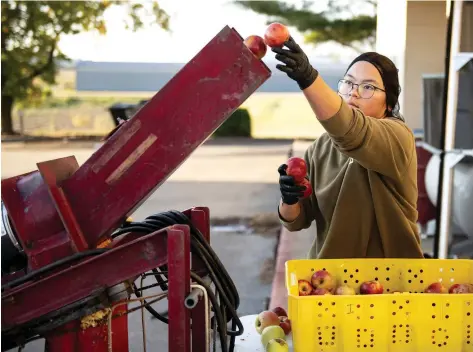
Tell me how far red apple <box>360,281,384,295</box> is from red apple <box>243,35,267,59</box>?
989 millimetres

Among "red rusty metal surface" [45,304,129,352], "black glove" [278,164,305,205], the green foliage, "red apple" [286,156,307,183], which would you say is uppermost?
"red apple" [286,156,307,183]

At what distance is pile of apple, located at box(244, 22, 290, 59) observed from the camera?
5.88ft

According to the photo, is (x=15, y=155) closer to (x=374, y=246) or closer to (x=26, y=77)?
(x=26, y=77)

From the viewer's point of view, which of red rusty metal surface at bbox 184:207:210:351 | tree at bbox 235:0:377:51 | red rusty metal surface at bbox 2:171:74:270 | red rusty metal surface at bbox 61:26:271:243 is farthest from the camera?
tree at bbox 235:0:377:51

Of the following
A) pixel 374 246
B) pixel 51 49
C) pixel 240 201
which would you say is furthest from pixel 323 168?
pixel 51 49

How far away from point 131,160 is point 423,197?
6.11 metres

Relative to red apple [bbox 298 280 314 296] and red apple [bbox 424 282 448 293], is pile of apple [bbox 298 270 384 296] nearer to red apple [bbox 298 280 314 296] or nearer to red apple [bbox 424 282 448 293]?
red apple [bbox 298 280 314 296]

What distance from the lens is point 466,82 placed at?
5.55 metres

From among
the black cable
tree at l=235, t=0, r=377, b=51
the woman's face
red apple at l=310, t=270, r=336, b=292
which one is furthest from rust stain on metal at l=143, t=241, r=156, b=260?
tree at l=235, t=0, r=377, b=51

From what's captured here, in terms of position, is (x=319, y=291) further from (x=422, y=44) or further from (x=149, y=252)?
(x=422, y=44)

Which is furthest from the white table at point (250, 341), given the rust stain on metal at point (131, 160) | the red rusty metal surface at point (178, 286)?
the rust stain on metal at point (131, 160)

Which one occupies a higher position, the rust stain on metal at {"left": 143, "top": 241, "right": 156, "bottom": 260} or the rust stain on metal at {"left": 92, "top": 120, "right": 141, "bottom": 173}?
the rust stain on metal at {"left": 92, "top": 120, "right": 141, "bottom": 173}

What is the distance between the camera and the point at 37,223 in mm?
1913

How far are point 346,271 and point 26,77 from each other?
2402 centimetres
